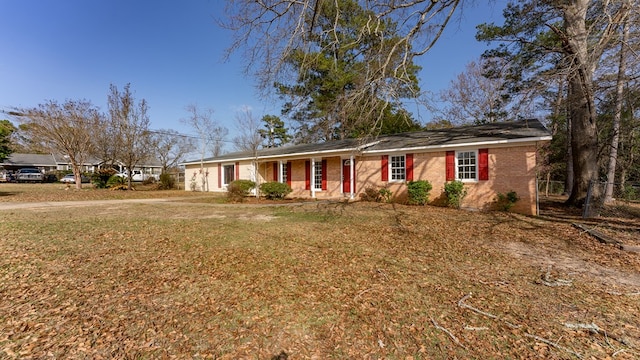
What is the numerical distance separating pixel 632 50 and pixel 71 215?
15719 millimetres

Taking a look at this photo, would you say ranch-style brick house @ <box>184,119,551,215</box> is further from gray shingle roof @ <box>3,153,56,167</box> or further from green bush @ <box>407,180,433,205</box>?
gray shingle roof @ <box>3,153,56,167</box>

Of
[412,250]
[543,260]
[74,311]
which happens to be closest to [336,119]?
[412,250]

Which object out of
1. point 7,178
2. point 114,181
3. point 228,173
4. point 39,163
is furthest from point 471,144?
point 39,163

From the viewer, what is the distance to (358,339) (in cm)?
275

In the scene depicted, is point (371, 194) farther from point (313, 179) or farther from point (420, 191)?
point (313, 179)

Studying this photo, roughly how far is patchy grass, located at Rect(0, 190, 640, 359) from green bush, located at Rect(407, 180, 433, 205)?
5407mm

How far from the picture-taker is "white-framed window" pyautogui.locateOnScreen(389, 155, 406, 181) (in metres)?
13.6

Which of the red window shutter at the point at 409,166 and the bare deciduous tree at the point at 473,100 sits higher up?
the bare deciduous tree at the point at 473,100

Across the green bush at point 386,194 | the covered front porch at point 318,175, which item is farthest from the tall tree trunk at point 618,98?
the covered front porch at point 318,175

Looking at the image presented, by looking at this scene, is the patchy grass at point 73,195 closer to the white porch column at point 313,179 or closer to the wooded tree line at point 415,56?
the white porch column at point 313,179

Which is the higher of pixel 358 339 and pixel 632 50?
pixel 632 50

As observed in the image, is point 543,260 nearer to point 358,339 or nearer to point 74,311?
point 358,339

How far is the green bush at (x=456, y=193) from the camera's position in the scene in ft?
38.0

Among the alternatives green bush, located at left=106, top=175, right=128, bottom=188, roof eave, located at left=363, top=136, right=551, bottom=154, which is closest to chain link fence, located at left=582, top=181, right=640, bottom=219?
roof eave, located at left=363, top=136, right=551, bottom=154
